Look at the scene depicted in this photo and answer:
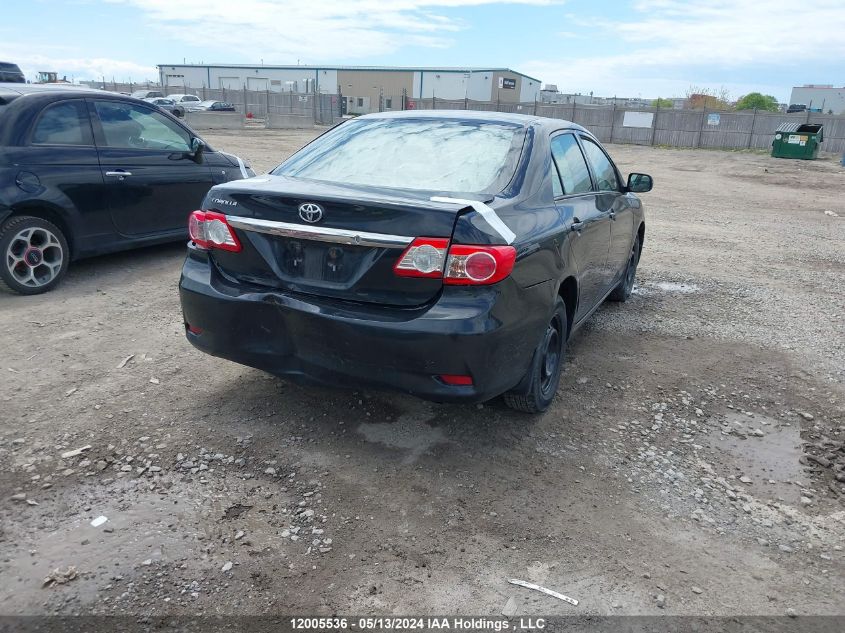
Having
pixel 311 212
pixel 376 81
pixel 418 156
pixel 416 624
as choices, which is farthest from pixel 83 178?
pixel 376 81

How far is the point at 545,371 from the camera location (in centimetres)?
393

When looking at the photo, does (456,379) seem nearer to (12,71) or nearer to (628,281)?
(628,281)

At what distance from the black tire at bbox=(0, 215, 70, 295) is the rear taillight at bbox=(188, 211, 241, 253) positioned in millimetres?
2912

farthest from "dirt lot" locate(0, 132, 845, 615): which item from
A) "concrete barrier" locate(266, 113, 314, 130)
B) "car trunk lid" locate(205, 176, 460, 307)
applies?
"concrete barrier" locate(266, 113, 314, 130)

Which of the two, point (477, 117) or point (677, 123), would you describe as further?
point (677, 123)

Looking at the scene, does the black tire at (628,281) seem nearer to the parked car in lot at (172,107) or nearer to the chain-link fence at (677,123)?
the parked car in lot at (172,107)

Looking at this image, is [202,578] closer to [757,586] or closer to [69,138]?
[757,586]

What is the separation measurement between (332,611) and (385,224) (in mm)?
1590

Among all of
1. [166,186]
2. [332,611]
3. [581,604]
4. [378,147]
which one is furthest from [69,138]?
[581,604]

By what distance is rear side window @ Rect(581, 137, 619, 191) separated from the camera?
4.96 meters

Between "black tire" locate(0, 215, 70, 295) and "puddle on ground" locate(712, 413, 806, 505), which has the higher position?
"black tire" locate(0, 215, 70, 295)

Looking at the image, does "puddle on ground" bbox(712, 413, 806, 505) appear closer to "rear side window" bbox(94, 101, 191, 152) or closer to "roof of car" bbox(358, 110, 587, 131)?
"roof of car" bbox(358, 110, 587, 131)

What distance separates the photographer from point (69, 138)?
19.5ft

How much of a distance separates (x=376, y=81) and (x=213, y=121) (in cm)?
4176
